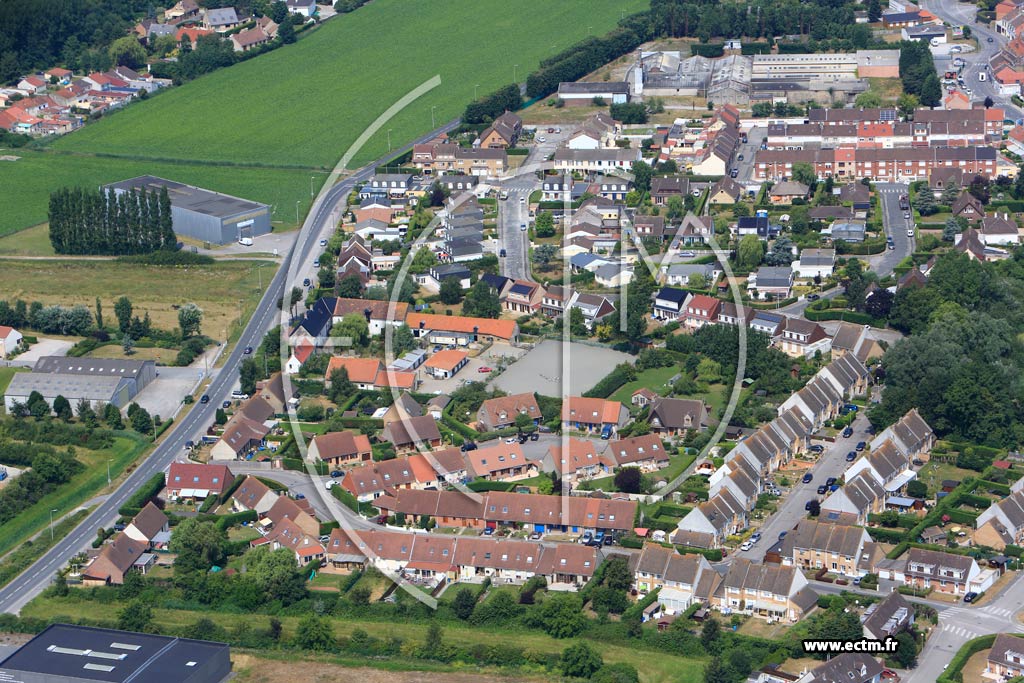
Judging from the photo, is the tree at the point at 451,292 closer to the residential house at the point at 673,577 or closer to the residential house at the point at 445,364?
the residential house at the point at 445,364

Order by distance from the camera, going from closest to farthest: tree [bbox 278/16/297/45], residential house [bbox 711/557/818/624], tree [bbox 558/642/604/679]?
1. tree [bbox 558/642/604/679]
2. residential house [bbox 711/557/818/624]
3. tree [bbox 278/16/297/45]

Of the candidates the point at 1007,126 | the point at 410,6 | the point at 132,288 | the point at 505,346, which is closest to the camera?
the point at 505,346

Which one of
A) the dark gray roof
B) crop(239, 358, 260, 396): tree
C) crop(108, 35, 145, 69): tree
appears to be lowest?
crop(239, 358, 260, 396): tree

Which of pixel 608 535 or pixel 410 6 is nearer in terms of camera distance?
pixel 608 535

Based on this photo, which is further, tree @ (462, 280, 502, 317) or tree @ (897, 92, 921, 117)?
tree @ (897, 92, 921, 117)

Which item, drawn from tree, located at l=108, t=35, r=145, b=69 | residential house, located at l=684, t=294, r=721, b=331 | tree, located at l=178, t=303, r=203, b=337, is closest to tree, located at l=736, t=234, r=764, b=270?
residential house, located at l=684, t=294, r=721, b=331

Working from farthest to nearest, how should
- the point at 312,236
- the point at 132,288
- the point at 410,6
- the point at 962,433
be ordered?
the point at 410,6
the point at 312,236
the point at 132,288
the point at 962,433

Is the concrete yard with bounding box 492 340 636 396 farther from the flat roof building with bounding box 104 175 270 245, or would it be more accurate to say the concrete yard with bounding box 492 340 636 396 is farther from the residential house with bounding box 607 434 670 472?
the flat roof building with bounding box 104 175 270 245

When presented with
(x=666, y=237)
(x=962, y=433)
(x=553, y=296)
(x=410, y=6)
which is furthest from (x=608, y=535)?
(x=410, y=6)

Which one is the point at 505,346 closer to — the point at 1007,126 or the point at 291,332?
the point at 291,332
